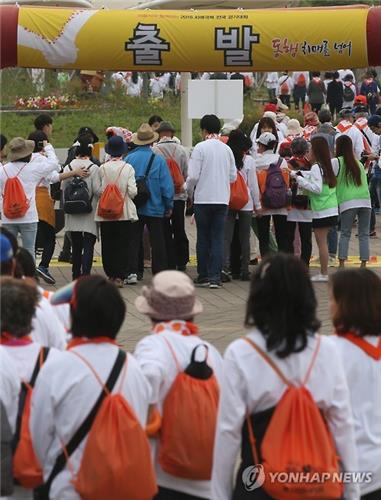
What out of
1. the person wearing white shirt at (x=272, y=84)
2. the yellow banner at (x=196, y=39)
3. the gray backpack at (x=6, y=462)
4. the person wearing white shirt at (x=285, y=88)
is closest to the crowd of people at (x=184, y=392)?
the gray backpack at (x=6, y=462)

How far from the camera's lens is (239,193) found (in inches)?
567

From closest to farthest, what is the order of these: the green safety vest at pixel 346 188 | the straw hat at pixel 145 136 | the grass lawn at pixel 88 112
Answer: the straw hat at pixel 145 136 < the green safety vest at pixel 346 188 < the grass lawn at pixel 88 112

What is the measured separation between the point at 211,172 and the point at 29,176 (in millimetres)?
1948

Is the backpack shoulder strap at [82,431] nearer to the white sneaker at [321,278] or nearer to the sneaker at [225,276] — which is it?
the sneaker at [225,276]

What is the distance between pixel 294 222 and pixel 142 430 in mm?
9615

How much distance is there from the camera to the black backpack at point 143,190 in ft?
46.1

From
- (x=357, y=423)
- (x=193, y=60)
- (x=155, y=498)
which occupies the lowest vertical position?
(x=155, y=498)

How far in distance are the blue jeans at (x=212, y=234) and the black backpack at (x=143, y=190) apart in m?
0.57

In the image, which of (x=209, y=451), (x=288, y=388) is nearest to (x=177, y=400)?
(x=209, y=451)

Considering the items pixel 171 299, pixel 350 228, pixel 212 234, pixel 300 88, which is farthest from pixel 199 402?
pixel 300 88

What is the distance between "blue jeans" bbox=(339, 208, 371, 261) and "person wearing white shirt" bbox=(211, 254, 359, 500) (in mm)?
9498

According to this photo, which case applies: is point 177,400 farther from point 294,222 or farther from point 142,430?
point 294,222

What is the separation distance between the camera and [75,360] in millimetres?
5273

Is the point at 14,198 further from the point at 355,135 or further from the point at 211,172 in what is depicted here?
the point at 355,135
